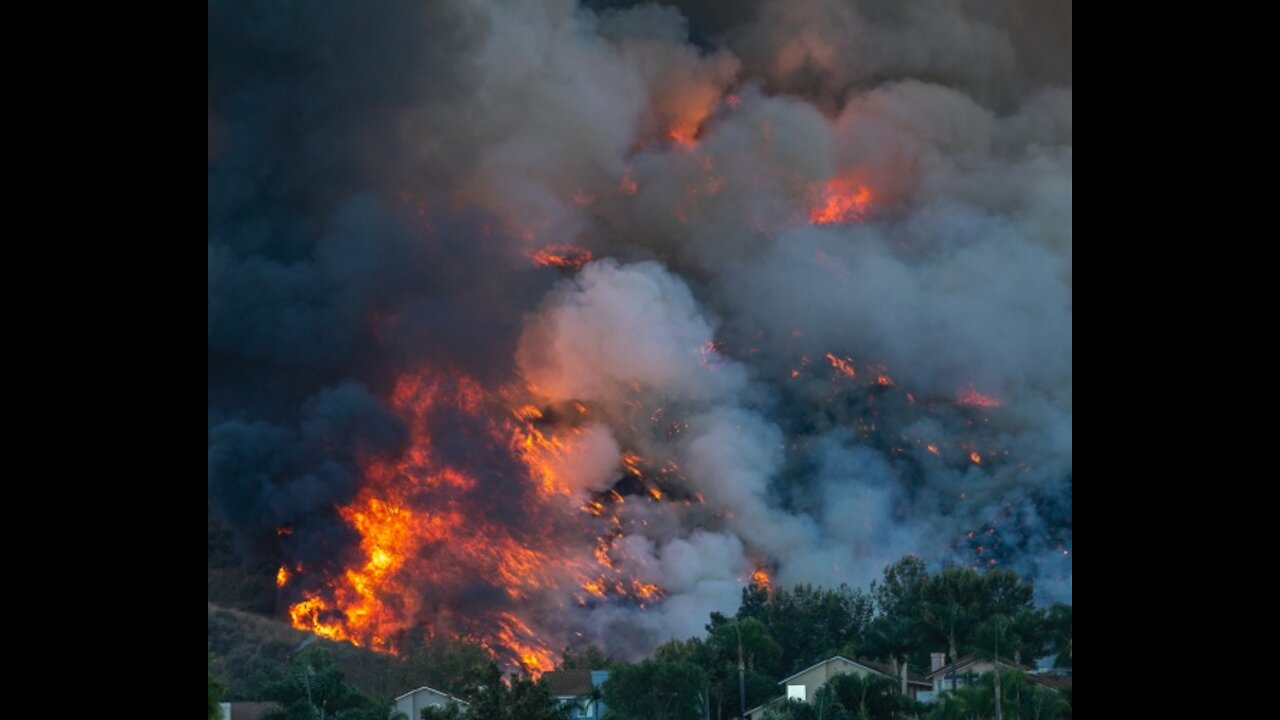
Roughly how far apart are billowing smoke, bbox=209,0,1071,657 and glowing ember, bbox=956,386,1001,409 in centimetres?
2

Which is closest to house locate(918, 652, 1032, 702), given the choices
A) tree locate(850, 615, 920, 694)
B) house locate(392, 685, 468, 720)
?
tree locate(850, 615, 920, 694)

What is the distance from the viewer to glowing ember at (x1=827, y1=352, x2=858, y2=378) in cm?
888

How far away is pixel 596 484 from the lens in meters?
8.80

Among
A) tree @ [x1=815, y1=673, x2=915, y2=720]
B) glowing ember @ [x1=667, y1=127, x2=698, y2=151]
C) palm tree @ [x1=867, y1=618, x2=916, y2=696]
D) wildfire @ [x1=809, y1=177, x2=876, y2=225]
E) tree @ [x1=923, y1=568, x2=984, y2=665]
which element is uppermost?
glowing ember @ [x1=667, y1=127, x2=698, y2=151]

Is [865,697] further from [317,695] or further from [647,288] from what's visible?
[317,695]

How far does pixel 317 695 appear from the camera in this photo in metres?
8.33

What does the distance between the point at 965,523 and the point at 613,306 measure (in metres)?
2.63

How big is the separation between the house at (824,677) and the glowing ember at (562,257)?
2.98 m

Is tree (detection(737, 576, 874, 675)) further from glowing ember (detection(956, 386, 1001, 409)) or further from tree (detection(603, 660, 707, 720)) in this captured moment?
glowing ember (detection(956, 386, 1001, 409))
